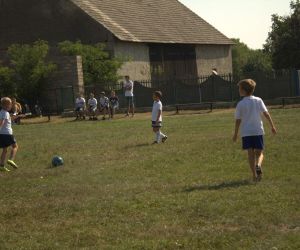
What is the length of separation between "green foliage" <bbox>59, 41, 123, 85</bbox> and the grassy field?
21.7 metres

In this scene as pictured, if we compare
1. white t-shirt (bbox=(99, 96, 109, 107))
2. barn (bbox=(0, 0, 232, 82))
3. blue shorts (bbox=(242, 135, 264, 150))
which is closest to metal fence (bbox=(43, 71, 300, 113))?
barn (bbox=(0, 0, 232, 82))

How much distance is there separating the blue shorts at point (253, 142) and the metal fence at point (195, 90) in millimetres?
23295

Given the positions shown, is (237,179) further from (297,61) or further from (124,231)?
A: (297,61)

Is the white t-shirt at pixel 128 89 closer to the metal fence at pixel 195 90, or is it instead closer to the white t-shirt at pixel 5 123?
the metal fence at pixel 195 90

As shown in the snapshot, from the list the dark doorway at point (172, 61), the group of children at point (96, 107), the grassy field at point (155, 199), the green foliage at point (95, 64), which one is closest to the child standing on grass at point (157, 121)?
the grassy field at point (155, 199)

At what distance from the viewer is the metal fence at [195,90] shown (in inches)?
1302

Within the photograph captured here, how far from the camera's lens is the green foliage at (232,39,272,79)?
77375 mm

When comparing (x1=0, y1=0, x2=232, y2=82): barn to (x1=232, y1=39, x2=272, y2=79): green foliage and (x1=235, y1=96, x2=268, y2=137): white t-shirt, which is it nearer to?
(x1=232, y1=39, x2=272, y2=79): green foliage

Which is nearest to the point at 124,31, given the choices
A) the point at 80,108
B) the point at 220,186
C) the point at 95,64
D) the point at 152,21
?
the point at 95,64

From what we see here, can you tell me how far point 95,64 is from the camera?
37.4 meters

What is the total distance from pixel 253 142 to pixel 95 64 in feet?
92.0

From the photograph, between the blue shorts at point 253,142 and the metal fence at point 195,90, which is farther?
the metal fence at point 195,90

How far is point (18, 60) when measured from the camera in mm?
36250

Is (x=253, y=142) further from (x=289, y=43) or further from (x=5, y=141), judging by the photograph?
(x=289, y=43)
